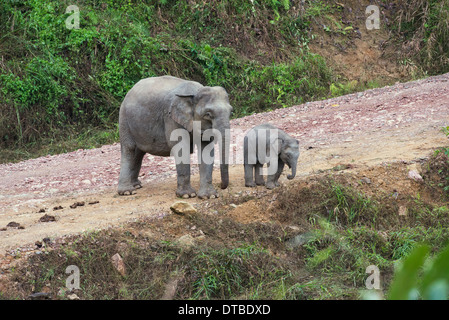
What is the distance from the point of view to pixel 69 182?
860 cm

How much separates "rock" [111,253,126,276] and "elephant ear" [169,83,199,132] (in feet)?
6.07

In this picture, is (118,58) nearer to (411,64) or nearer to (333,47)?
(333,47)

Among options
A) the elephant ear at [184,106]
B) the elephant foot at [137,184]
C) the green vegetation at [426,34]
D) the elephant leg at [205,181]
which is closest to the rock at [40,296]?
the elephant leg at [205,181]

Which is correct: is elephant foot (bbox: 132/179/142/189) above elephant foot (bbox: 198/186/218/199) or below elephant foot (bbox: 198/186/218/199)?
below

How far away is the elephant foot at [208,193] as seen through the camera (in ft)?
22.6

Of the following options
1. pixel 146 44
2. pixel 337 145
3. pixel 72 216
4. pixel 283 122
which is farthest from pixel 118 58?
pixel 72 216

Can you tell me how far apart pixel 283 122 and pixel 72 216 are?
4.89 m

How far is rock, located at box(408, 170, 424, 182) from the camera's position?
7070mm

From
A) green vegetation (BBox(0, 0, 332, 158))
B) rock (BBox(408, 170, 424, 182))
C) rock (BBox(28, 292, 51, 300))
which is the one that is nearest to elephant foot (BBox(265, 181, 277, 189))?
rock (BBox(408, 170, 424, 182))

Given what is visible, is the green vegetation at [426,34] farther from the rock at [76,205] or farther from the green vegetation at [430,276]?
the green vegetation at [430,276]

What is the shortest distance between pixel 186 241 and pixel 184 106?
1673 millimetres

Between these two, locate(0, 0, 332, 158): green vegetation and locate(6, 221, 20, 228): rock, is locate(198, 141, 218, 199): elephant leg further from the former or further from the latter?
locate(0, 0, 332, 158): green vegetation

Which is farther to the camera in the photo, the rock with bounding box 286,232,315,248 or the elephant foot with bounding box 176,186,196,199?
the elephant foot with bounding box 176,186,196,199

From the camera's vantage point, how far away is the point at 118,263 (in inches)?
214
